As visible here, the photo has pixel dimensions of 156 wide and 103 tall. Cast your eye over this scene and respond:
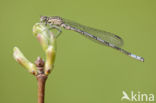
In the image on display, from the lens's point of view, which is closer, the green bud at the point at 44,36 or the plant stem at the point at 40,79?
the plant stem at the point at 40,79

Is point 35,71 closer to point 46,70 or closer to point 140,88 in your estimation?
point 46,70

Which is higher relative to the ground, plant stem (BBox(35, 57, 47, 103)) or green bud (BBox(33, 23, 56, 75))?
green bud (BBox(33, 23, 56, 75))

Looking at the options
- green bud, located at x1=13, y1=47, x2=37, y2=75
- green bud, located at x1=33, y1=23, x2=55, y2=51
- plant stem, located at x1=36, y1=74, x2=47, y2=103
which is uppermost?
green bud, located at x1=33, y1=23, x2=55, y2=51

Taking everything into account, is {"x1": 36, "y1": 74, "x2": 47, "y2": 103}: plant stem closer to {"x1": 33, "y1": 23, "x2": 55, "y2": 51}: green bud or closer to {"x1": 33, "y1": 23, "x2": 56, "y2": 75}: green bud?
{"x1": 33, "y1": 23, "x2": 56, "y2": 75}: green bud

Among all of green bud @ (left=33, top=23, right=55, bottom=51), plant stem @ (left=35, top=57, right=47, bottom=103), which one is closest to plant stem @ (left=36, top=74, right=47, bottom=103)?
plant stem @ (left=35, top=57, right=47, bottom=103)

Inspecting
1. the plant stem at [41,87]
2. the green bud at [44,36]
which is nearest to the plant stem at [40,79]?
the plant stem at [41,87]

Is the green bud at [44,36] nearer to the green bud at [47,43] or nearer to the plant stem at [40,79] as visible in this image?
the green bud at [47,43]

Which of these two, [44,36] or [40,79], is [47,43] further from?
[40,79]

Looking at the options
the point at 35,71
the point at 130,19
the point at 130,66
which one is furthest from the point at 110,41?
the point at 35,71

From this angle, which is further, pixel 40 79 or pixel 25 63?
pixel 25 63

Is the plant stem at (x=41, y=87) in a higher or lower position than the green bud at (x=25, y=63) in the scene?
lower

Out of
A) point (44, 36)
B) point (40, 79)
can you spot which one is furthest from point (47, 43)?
point (40, 79)
